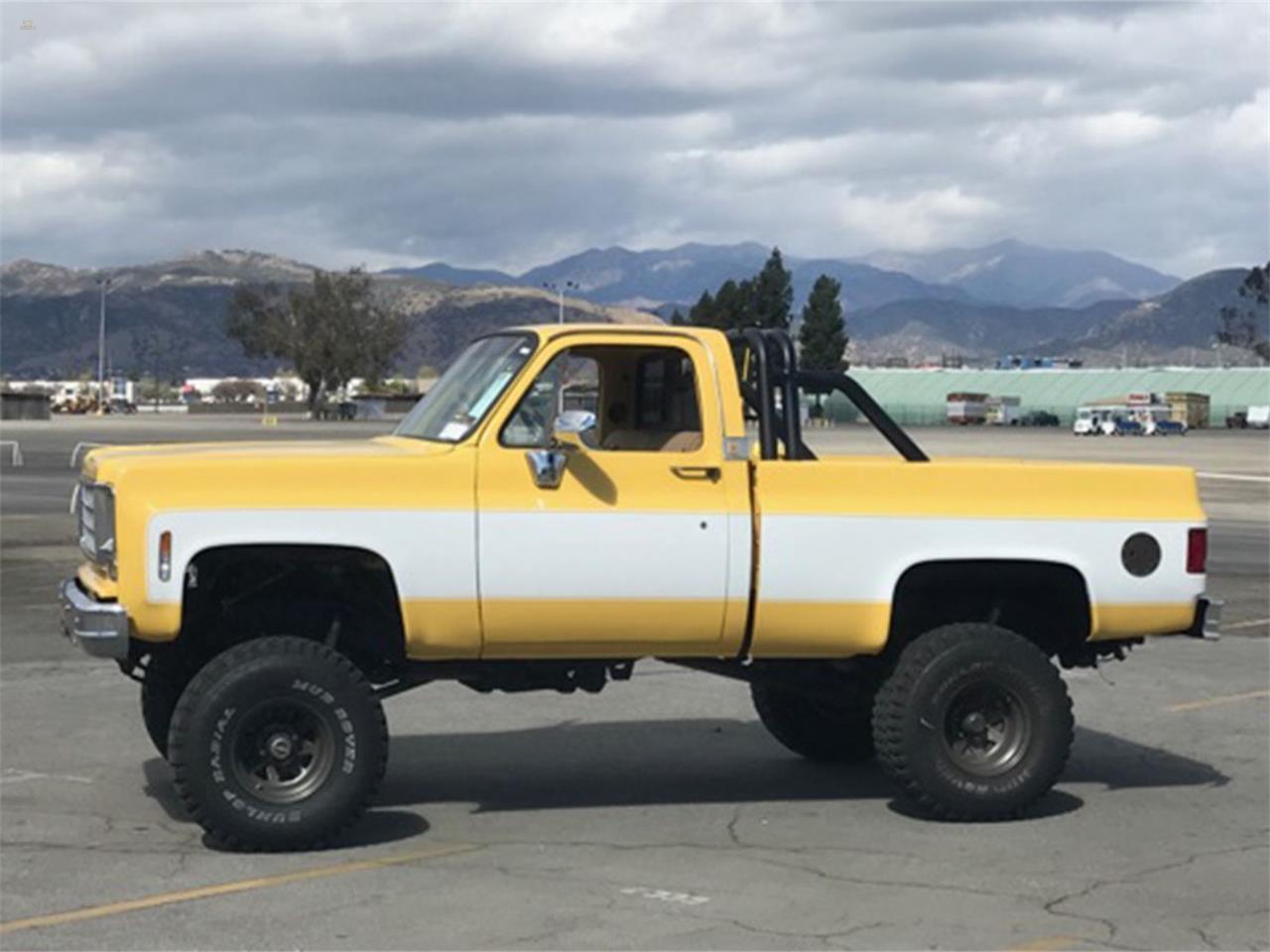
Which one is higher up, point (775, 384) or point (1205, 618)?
point (775, 384)

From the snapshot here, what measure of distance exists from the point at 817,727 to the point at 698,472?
2374mm

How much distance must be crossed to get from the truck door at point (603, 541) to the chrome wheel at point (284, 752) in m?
0.86

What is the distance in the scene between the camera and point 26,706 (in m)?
12.7

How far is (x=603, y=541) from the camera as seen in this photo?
902 centimetres

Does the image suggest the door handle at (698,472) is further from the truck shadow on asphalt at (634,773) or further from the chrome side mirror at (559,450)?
the truck shadow on asphalt at (634,773)

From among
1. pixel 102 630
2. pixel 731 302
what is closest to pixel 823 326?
pixel 731 302

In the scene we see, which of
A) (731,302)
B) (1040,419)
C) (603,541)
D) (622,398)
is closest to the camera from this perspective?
(603,541)

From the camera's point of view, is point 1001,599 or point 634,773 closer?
point 1001,599

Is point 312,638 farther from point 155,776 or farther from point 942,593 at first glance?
point 942,593

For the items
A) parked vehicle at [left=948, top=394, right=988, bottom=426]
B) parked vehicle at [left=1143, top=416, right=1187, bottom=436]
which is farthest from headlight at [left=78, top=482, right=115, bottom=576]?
parked vehicle at [left=948, top=394, right=988, bottom=426]

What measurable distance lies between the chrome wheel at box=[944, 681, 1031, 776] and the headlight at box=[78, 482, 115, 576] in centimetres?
393

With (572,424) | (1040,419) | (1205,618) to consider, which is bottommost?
(1205,618)

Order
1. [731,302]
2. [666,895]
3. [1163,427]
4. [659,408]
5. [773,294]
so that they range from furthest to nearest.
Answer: [1163,427] → [731,302] → [773,294] → [659,408] → [666,895]

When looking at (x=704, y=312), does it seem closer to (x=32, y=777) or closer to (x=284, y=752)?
(x=32, y=777)
